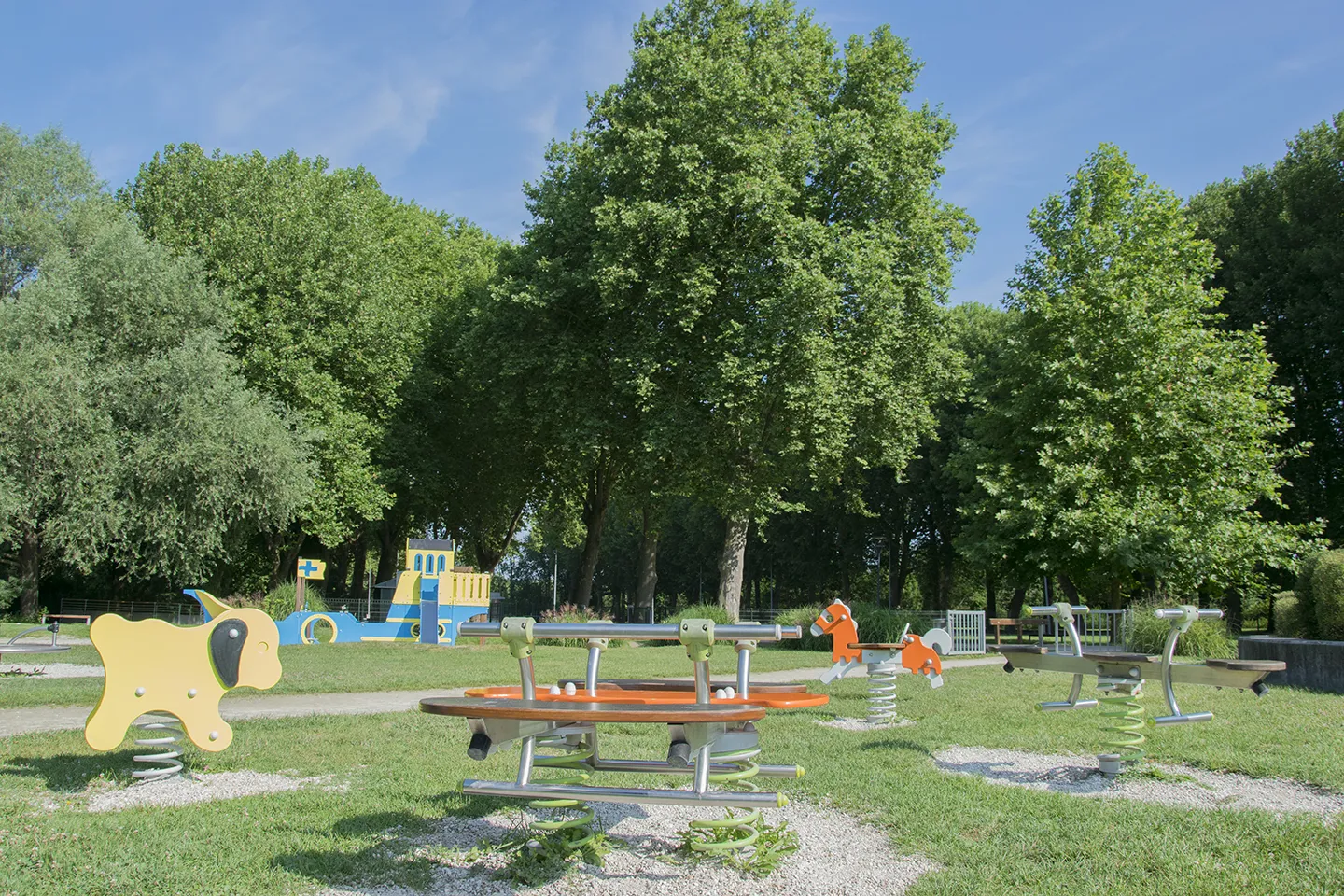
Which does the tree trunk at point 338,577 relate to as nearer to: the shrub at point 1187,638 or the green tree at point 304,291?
the green tree at point 304,291

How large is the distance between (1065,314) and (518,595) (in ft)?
280

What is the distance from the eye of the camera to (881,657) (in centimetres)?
1074

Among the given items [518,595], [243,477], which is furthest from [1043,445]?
[518,595]

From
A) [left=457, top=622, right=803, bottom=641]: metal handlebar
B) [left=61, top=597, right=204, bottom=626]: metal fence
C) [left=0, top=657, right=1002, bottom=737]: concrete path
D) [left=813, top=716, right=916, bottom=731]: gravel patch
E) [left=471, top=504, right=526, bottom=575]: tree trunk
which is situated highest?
[left=471, top=504, right=526, bottom=575]: tree trunk

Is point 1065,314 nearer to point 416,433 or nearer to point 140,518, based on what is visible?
point 416,433

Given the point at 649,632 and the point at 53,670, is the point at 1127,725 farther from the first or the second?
the point at 53,670

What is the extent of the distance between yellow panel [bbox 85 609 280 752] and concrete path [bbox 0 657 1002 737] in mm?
3096

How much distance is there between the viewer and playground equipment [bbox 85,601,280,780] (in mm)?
6793

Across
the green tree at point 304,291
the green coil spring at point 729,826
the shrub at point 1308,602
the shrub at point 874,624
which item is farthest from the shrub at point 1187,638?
the green tree at point 304,291

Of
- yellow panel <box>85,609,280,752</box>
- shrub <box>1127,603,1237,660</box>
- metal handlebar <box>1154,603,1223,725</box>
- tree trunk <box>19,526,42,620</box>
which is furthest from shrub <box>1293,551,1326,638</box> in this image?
tree trunk <box>19,526,42,620</box>

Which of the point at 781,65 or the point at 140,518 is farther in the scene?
the point at 781,65

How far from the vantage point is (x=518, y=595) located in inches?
4070

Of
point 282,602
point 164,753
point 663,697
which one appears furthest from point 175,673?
point 282,602

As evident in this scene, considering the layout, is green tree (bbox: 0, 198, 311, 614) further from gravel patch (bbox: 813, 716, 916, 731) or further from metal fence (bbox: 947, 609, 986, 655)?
gravel patch (bbox: 813, 716, 916, 731)
